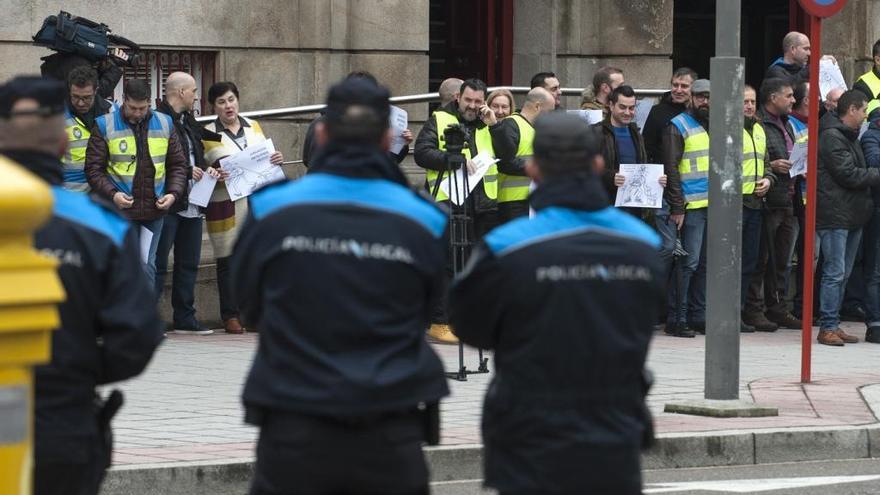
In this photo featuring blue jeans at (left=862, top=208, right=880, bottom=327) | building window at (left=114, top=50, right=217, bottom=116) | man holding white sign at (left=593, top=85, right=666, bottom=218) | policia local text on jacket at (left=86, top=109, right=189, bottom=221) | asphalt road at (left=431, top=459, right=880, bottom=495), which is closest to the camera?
asphalt road at (left=431, top=459, right=880, bottom=495)

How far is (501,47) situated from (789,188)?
508 cm

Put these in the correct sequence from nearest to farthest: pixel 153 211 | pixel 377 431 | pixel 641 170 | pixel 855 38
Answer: pixel 377 431, pixel 153 211, pixel 641 170, pixel 855 38

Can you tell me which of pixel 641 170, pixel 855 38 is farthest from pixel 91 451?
pixel 855 38

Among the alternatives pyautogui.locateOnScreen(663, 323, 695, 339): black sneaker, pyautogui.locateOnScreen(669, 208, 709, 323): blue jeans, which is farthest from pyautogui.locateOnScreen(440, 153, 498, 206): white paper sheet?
pyautogui.locateOnScreen(663, 323, 695, 339): black sneaker

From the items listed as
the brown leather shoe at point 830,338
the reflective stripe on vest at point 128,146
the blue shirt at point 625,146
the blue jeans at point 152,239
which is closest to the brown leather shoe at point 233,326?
the blue jeans at point 152,239

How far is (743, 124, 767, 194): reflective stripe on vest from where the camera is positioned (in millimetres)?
15828

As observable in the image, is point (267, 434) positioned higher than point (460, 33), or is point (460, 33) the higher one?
point (460, 33)

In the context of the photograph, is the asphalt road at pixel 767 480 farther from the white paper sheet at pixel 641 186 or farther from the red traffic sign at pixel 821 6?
the white paper sheet at pixel 641 186

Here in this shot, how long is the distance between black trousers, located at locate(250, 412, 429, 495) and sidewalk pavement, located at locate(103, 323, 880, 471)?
3973 millimetres

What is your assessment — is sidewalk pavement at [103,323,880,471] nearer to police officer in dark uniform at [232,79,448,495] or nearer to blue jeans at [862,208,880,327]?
blue jeans at [862,208,880,327]

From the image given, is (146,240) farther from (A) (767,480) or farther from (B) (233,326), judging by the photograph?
(A) (767,480)

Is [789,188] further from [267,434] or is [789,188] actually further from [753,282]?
[267,434]

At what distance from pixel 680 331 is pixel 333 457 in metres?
10.9

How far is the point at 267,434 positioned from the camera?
5.29 metres
